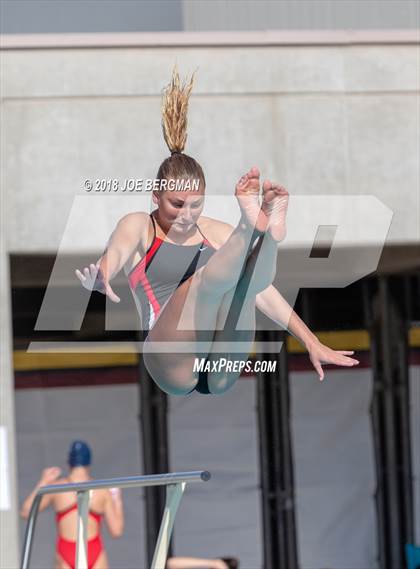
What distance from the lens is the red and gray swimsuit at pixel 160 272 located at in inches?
217

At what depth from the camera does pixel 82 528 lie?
566cm

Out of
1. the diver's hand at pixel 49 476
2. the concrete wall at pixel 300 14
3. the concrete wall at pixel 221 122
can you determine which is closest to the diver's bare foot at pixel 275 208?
the concrete wall at pixel 221 122

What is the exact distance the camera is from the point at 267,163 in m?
9.34

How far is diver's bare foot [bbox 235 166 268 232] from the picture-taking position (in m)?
4.91

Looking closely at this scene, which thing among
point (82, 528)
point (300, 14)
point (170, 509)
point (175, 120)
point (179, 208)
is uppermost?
A: point (300, 14)

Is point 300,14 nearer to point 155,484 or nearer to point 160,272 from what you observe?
point 160,272

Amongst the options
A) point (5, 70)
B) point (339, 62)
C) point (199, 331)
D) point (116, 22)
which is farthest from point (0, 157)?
point (199, 331)

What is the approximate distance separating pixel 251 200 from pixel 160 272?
76 cm

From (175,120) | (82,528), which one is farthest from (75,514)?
(175,120)

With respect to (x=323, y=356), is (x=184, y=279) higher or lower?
higher

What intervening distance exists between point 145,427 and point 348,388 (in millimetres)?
1918

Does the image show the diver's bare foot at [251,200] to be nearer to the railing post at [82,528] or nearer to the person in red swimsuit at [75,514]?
the railing post at [82,528]

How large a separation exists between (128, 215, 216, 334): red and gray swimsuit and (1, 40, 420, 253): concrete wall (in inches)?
142

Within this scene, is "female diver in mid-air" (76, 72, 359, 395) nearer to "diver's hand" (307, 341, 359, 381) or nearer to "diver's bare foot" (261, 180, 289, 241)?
"diver's hand" (307, 341, 359, 381)
